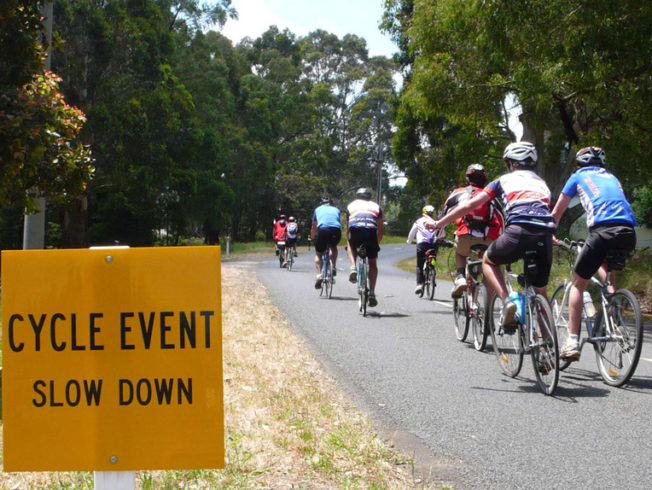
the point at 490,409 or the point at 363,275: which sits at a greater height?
the point at 363,275

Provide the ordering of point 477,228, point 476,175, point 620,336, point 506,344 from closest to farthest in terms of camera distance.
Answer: point 620,336 → point 506,344 → point 476,175 → point 477,228

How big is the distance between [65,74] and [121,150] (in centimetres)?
333

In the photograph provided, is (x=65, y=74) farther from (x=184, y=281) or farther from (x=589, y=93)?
(x=184, y=281)

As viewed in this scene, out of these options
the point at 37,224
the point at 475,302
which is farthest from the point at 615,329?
the point at 37,224

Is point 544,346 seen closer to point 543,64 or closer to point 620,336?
point 620,336

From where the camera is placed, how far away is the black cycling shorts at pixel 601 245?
630 centimetres

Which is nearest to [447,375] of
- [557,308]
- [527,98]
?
[557,308]

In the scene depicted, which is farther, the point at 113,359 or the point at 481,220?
the point at 481,220

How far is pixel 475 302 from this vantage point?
27.6 ft

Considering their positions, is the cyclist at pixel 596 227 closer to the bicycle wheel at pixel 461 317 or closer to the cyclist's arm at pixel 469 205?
the cyclist's arm at pixel 469 205

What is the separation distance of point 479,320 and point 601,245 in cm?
233

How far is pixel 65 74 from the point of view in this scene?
28.6 m

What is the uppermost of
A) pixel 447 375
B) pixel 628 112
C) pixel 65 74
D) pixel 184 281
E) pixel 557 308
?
pixel 65 74

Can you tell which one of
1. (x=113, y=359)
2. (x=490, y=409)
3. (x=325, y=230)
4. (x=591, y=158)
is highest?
(x=591, y=158)
